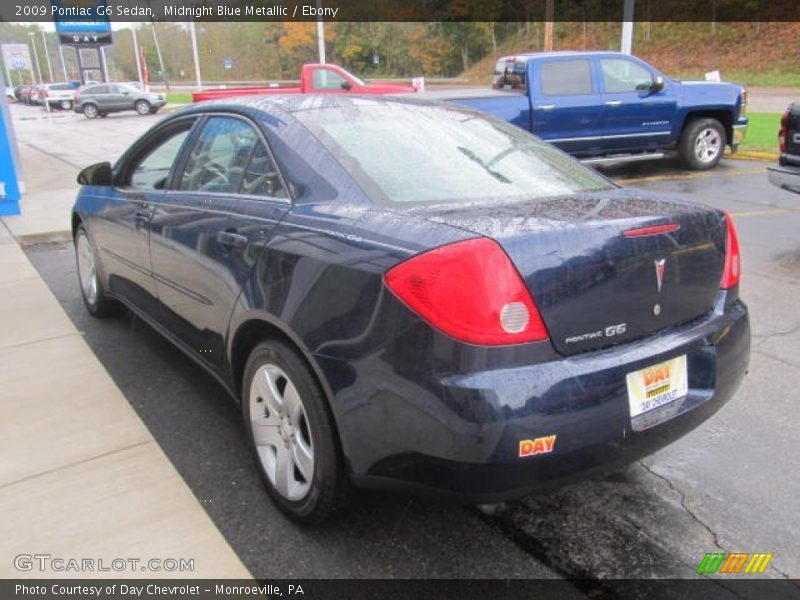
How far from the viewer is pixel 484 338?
2.02 meters

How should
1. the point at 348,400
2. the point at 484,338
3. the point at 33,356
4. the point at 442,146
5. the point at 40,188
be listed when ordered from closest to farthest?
the point at 484,338 → the point at 348,400 → the point at 442,146 → the point at 33,356 → the point at 40,188

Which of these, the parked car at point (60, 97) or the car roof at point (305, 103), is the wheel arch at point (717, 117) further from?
the parked car at point (60, 97)

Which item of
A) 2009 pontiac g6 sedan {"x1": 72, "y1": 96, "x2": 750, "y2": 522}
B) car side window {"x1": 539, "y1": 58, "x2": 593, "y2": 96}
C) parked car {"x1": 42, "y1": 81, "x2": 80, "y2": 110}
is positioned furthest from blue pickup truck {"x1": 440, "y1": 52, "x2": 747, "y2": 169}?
parked car {"x1": 42, "y1": 81, "x2": 80, "y2": 110}

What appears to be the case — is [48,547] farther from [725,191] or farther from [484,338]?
[725,191]

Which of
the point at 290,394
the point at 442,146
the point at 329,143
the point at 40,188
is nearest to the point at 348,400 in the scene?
the point at 290,394

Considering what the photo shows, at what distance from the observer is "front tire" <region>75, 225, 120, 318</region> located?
4.86 m

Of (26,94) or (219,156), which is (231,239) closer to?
(219,156)

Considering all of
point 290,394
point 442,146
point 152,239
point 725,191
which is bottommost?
point 725,191

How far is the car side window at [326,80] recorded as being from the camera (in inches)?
619

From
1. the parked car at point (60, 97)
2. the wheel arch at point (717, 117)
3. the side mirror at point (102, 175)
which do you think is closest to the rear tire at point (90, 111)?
the parked car at point (60, 97)

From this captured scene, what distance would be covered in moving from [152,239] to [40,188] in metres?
9.48

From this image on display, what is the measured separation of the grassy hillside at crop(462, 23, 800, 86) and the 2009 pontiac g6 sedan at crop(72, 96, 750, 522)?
35.6 metres

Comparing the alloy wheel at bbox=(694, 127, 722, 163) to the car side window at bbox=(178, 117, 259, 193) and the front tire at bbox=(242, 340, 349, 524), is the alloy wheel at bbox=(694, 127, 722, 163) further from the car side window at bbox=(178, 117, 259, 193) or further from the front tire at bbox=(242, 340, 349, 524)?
the front tire at bbox=(242, 340, 349, 524)

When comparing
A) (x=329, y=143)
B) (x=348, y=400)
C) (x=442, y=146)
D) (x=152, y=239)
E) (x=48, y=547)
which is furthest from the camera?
(x=152, y=239)
